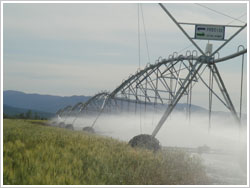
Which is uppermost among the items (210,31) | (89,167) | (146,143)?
(210,31)

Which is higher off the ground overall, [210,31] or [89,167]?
[210,31]

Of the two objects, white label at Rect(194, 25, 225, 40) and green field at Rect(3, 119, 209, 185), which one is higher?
white label at Rect(194, 25, 225, 40)

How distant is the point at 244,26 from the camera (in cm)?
2544

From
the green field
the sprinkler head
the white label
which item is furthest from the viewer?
the white label

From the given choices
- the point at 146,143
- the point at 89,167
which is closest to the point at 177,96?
the point at 146,143

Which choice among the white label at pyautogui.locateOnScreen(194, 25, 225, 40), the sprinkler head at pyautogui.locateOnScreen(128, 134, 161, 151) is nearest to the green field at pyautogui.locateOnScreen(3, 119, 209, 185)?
the sprinkler head at pyautogui.locateOnScreen(128, 134, 161, 151)

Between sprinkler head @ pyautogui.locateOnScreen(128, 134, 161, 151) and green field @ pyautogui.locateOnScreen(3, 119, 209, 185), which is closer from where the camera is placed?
green field @ pyautogui.locateOnScreen(3, 119, 209, 185)

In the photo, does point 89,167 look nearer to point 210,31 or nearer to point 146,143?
point 146,143

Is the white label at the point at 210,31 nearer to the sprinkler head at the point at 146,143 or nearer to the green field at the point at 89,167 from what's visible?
the sprinkler head at the point at 146,143

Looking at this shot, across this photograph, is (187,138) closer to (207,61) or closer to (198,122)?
(198,122)

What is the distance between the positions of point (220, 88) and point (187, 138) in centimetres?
3520

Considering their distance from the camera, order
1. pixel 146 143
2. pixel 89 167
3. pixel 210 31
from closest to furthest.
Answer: pixel 89 167
pixel 146 143
pixel 210 31

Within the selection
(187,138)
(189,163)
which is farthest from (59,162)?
(187,138)

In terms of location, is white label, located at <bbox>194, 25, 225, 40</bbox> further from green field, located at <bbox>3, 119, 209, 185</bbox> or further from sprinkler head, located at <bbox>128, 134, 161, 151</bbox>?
green field, located at <bbox>3, 119, 209, 185</bbox>
